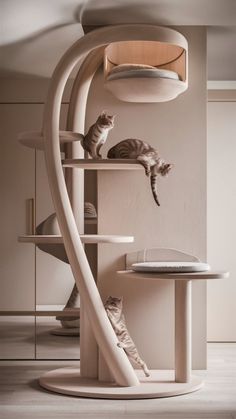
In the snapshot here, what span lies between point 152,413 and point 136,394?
0.97 feet

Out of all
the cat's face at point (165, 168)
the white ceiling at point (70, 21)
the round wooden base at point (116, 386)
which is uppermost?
the white ceiling at point (70, 21)

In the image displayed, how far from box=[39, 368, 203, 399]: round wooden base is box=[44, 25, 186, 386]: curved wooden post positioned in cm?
10

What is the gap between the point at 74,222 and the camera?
3.95m

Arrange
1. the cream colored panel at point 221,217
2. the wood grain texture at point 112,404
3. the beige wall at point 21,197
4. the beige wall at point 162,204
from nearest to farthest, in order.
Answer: the wood grain texture at point 112,404, the beige wall at point 162,204, the beige wall at point 21,197, the cream colored panel at point 221,217

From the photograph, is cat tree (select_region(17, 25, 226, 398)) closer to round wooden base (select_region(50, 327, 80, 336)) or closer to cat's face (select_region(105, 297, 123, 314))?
cat's face (select_region(105, 297, 123, 314))

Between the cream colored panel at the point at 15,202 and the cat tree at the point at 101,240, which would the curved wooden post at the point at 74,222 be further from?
the cream colored panel at the point at 15,202

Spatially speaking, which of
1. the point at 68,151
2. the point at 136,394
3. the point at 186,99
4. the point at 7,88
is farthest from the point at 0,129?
the point at 136,394

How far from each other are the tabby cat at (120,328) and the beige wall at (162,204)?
1.09 ft

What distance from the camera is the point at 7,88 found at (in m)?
4.93

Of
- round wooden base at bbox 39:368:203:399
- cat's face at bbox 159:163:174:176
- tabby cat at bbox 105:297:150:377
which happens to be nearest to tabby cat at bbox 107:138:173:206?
cat's face at bbox 159:163:174:176

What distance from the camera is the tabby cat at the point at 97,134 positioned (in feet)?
13.0

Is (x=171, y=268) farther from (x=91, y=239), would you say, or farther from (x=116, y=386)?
(x=116, y=386)

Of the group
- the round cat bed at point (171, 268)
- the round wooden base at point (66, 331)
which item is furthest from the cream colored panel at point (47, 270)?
the round cat bed at point (171, 268)

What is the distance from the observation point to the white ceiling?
12.7 feet
